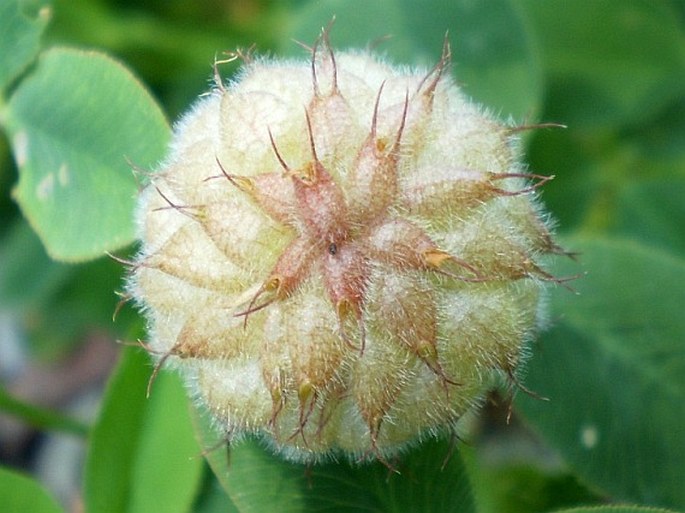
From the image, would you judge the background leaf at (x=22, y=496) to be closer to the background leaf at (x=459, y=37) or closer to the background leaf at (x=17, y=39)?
the background leaf at (x=17, y=39)

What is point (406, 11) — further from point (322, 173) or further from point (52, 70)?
point (322, 173)

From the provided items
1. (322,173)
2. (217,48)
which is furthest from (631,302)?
(217,48)

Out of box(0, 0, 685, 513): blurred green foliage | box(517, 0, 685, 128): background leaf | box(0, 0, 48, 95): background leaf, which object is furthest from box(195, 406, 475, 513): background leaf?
box(517, 0, 685, 128): background leaf

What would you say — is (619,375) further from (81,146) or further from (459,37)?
(81,146)

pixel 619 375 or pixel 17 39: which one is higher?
pixel 17 39

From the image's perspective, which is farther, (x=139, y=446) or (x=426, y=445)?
(x=139, y=446)

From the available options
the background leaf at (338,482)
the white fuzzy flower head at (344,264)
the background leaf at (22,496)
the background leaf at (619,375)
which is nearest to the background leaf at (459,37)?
the background leaf at (619,375)

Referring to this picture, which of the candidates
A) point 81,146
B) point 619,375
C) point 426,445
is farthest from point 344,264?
point 619,375

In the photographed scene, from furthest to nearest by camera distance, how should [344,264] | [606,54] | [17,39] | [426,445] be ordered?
[606,54] < [17,39] < [426,445] < [344,264]
